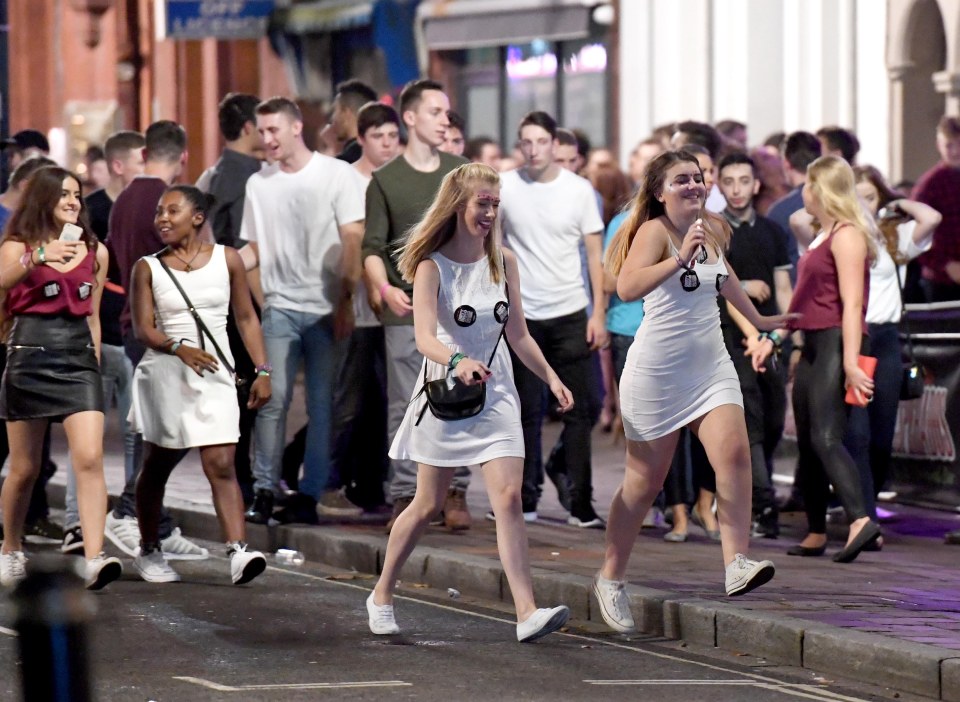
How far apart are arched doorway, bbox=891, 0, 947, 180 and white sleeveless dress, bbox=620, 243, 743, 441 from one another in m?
11.6

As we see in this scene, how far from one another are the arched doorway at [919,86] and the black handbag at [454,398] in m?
12.2

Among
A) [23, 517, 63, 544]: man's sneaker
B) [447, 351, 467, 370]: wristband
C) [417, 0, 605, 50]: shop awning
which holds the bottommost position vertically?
[23, 517, 63, 544]: man's sneaker

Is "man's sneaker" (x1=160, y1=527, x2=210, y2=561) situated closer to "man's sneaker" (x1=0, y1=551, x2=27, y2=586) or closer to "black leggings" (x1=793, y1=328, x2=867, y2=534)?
"man's sneaker" (x1=0, y1=551, x2=27, y2=586)

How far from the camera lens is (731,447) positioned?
8.35 meters

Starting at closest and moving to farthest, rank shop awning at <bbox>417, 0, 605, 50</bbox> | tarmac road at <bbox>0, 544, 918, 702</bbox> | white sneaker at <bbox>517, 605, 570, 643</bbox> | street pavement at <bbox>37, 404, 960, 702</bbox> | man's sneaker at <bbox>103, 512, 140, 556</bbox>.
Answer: tarmac road at <bbox>0, 544, 918, 702</bbox>
street pavement at <bbox>37, 404, 960, 702</bbox>
white sneaker at <bbox>517, 605, 570, 643</bbox>
man's sneaker at <bbox>103, 512, 140, 556</bbox>
shop awning at <bbox>417, 0, 605, 50</bbox>

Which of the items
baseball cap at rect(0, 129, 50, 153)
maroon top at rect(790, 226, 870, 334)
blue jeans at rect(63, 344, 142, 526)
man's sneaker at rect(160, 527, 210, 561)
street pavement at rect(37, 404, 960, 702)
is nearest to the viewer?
street pavement at rect(37, 404, 960, 702)

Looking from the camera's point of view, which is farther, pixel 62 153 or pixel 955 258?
pixel 62 153

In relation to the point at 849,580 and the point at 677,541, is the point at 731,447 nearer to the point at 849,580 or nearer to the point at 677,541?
the point at 849,580

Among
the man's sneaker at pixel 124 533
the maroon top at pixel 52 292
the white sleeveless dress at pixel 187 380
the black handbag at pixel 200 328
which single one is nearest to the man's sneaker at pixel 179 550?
the man's sneaker at pixel 124 533

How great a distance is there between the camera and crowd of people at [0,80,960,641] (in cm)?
838

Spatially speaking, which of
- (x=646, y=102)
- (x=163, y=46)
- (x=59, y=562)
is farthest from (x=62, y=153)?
(x=59, y=562)

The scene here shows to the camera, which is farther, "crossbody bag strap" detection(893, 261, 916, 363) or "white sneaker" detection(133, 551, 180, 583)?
"crossbody bag strap" detection(893, 261, 916, 363)

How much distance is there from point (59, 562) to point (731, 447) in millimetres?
4718

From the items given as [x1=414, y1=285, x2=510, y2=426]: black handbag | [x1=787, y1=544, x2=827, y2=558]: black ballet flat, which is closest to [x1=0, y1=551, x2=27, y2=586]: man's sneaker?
[x1=414, y1=285, x2=510, y2=426]: black handbag
